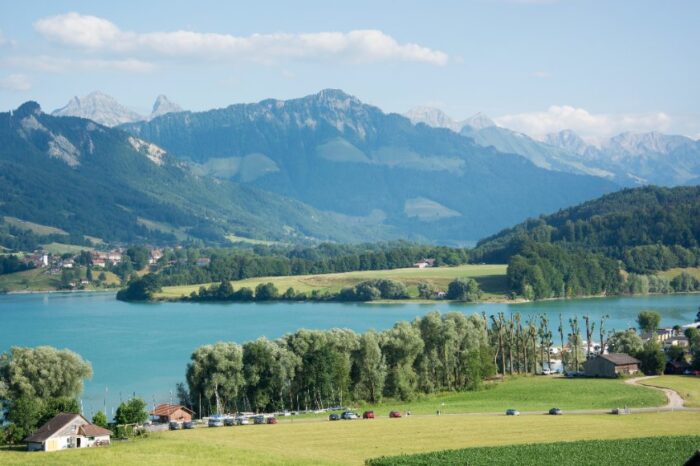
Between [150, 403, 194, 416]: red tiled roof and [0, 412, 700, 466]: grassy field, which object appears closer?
[0, 412, 700, 466]: grassy field

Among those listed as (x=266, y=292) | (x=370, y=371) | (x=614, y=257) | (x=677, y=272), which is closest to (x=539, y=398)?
(x=370, y=371)

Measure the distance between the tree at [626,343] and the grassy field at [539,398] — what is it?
25.6ft

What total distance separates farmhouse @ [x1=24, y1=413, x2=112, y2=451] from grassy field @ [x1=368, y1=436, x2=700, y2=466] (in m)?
13.6

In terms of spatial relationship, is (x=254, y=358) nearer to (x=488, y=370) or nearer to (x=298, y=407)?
(x=298, y=407)

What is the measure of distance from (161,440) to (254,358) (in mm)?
15457

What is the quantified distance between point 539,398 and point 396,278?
10267cm

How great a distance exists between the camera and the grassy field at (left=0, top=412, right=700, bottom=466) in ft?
136

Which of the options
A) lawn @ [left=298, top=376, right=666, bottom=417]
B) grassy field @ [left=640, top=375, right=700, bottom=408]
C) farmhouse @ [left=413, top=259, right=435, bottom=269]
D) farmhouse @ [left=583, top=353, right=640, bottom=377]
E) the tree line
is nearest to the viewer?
grassy field @ [left=640, top=375, right=700, bottom=408]

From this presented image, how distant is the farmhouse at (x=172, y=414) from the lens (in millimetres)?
55781

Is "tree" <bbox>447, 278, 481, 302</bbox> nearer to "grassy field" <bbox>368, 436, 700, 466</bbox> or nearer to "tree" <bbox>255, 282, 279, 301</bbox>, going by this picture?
"tree" <bbox>255, 282, 279, 301</bbox>

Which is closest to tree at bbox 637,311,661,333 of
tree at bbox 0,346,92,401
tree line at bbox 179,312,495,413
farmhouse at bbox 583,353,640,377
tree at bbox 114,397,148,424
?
farmhouse at bbox 583,353,640,377

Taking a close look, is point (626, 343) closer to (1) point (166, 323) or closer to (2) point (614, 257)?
(1) point (166, 323)

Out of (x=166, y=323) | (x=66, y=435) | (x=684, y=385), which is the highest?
(x=166, y=323)

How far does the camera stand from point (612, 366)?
72.0 meters
